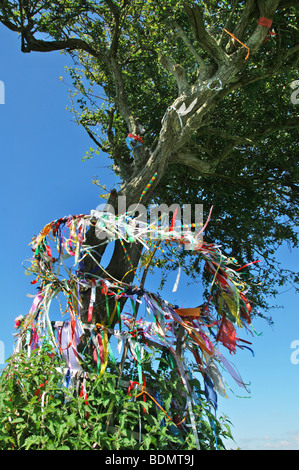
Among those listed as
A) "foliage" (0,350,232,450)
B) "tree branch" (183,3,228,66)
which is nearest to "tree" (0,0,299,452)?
"tree branch" (183,3,228,66)

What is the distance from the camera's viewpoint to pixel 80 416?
3080 mm

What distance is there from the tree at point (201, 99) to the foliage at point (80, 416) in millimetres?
2941

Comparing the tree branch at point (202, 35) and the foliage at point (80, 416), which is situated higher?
the tree branch at point (202, 35)

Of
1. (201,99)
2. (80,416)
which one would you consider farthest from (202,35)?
(80,416)

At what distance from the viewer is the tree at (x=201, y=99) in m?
6.02

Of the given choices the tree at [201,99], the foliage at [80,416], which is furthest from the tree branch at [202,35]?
the foliage at [80,416]

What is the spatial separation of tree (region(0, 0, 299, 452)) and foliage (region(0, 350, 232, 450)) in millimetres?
2941

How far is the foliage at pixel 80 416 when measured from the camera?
2.86 meters

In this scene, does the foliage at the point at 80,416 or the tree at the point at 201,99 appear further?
the tree at the point at 201,99

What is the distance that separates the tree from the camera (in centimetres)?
602

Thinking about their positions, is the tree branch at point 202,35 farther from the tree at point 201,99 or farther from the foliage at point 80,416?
the foliage at point 80,416

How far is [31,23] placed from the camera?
294 inches

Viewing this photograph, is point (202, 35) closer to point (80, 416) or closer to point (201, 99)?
point (201, 99)
